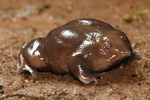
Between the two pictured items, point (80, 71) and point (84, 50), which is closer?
point (80, 71)

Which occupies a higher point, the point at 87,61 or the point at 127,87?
the point at 87,61

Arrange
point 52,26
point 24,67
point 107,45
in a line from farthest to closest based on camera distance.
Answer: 1. point 52,26
2. point 24,67
3. point 107,45

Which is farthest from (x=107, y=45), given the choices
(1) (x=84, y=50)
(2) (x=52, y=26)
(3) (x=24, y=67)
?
(2) (x=52, y=26)

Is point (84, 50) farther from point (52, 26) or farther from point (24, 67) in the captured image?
point (52, 26)

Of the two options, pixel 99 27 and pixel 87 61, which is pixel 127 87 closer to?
pixel 87 61

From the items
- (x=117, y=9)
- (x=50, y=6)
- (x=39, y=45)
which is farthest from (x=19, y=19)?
(x=39, y=45)

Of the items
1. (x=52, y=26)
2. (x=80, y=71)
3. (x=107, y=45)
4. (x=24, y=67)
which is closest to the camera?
(x=80, y=71)

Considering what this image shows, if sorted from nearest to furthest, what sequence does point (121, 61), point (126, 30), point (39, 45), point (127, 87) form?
point (127, 87) → point (121, 61) → point (39, 45) → point (126, 30)
